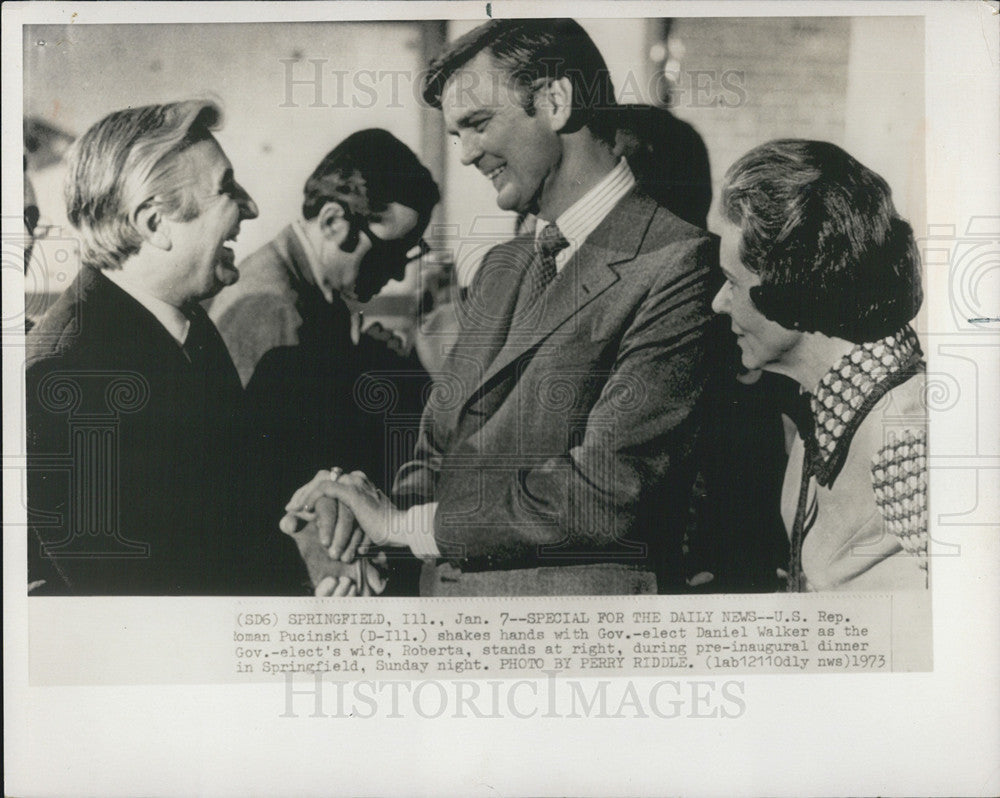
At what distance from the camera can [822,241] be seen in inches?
88.6

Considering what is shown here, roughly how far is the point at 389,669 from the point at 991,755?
1665 millimetres

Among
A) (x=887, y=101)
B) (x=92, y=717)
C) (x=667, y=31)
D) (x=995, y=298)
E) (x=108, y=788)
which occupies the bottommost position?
(x=108, y=788)

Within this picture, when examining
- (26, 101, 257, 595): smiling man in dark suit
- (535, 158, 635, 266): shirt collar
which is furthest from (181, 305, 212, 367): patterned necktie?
(535, 158, 635, 266): shirt collar

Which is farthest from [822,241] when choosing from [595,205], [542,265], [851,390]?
[542,265]

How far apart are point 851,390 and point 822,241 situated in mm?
416

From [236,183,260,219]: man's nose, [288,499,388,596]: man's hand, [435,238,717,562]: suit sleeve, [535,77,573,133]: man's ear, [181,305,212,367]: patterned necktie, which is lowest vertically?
[288,499,388,596]: man's hand

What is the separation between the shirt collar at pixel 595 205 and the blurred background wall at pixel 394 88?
0.17 m

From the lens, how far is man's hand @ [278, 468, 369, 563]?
2.25m

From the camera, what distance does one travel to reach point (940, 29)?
7.49 ft

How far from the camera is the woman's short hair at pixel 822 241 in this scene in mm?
2238

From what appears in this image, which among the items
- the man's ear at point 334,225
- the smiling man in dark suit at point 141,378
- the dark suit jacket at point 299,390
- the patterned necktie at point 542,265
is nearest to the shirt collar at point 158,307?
the smiling man in dark suit at point 141,378

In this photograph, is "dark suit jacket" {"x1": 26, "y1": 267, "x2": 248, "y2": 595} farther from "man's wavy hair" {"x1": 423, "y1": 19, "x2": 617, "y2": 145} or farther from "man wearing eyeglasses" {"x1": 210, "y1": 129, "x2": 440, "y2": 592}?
"man's wavy hair" {"x1": 423, "y1": 19, "x2": 617, "y2": 145}

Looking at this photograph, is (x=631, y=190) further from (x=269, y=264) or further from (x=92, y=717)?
(x=92, y=717)

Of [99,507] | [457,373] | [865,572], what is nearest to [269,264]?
[457,373]
